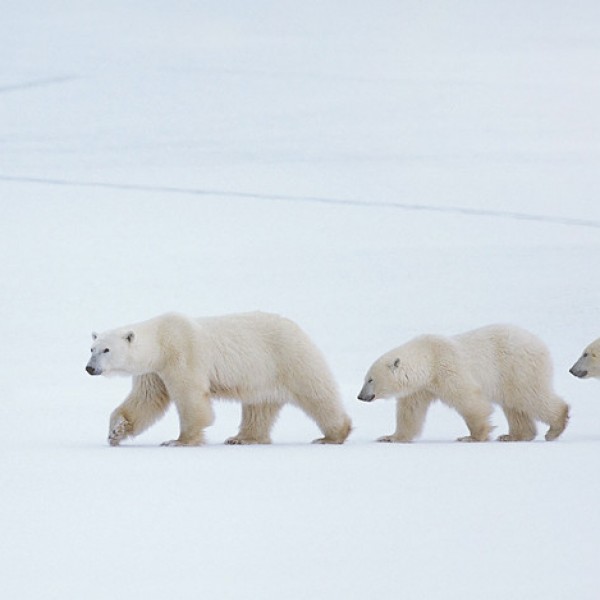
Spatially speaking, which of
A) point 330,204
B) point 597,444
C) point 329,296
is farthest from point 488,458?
point 330,204

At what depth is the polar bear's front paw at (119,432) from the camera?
487 cm

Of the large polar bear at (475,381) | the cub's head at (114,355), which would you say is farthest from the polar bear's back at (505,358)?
the cub's head at (114,355)

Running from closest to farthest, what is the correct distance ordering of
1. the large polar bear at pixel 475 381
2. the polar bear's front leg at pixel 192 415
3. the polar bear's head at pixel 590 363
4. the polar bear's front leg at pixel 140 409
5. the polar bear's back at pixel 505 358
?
the polar bear's front leg at pixel 192 415 → the polar bear's front leg at pixel 140 409 → the large polar bear at pixel 475 381 → the polar bear's back at pixel 505 358 → the polar bear's head at pixel 590 363

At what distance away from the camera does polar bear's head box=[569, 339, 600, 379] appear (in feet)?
17.7

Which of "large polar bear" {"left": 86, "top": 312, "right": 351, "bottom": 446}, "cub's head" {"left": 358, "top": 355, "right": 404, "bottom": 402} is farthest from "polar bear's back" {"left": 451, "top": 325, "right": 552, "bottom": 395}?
"large polar bear" {"left": 86, "top": 312, "right": 351, "bottom": 446}

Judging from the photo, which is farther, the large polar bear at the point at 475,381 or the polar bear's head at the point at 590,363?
the polar bear's head at the point at 590,363

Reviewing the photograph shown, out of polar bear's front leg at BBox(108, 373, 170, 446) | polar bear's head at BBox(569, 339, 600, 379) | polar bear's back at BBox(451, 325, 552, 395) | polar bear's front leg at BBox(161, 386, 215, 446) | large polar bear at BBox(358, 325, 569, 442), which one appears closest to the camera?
polar bear's front leg at BBox(161, 386, 215, 446)

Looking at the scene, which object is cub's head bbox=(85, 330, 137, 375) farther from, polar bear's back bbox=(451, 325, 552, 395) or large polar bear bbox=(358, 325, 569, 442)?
polar bear's back bbox=(451, 325, 552, 395)

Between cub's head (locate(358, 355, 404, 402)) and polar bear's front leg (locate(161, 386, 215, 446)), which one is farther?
cub's head (locate(358, 355, 404, 402))

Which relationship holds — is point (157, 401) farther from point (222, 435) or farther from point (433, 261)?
point (433, 261)

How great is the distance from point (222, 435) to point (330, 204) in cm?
440

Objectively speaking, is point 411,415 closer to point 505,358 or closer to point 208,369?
point 505,358

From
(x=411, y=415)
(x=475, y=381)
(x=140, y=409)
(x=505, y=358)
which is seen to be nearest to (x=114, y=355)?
(x=140, y=409)

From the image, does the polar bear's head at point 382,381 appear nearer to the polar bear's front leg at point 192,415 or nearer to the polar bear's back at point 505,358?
the polar bear's back at point 505,358
